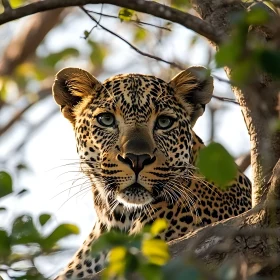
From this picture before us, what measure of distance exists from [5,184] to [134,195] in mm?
2618

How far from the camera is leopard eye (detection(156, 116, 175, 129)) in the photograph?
7738 mm

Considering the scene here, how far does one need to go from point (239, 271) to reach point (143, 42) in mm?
8761

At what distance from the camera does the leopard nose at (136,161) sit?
7059 mm

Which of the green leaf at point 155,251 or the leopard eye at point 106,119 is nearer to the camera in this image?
the green leaf at point 155,251

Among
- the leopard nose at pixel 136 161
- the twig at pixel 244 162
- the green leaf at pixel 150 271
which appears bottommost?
the green leaf at pixel 150 271

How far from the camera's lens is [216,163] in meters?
3.63

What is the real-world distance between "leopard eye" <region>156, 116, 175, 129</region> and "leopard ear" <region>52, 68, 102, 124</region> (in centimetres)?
59

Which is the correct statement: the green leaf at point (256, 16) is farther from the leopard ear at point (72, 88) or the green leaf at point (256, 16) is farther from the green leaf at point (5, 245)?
the leopard ear at point (72, 88)

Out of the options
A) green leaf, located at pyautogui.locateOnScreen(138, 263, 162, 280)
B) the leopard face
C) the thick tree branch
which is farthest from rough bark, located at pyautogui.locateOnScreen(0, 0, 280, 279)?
the leopard face

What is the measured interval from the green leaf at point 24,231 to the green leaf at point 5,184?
0.59 feet

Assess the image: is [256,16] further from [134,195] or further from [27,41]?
[27,41]

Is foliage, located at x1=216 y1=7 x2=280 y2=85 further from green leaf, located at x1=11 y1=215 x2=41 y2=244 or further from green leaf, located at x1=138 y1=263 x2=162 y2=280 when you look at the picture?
green leaf, located at x1=11 y1=215 x2=41 y2=244

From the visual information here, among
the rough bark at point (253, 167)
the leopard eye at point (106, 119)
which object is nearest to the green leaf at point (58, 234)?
the rough bark at point (253, 167)

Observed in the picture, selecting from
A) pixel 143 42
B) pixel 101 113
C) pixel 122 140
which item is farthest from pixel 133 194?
pixel 143 42
